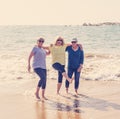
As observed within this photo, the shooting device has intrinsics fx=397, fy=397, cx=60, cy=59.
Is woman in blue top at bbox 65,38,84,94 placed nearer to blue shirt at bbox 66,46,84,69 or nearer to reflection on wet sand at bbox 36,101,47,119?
blue shirt at bbox 66,46,84,69

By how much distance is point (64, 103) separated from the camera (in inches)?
387

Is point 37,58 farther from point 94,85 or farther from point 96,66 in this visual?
point 96,66

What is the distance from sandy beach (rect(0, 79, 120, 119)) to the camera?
8617 millimetres

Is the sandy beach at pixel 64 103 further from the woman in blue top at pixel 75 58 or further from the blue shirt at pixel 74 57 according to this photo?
the blue shirt at pixel 74 57

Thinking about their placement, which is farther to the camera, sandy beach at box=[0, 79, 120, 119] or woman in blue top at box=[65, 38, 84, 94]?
woman in blue top at box=[65, 38, 84, 94]

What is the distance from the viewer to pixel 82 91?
11.5m

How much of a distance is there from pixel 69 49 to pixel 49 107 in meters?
2.04

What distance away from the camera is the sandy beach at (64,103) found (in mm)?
8617

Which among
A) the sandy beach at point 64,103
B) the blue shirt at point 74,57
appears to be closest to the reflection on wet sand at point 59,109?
the sandy beach at point 64,103

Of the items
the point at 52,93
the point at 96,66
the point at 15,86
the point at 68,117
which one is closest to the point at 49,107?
the point at 68,117

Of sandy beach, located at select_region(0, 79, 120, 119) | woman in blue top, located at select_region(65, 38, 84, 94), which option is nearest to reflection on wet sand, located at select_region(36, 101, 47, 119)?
sandy beach, located at select_region(0, 79, 120, 119)

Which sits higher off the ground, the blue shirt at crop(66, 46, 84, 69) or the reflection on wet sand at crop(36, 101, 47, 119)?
the blue shirt at crop(66, 46, 84, 69)

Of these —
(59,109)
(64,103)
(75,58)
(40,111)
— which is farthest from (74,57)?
(40,111)

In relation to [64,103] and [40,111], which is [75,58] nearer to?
[64,103]
